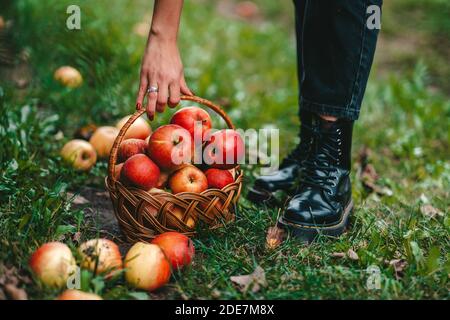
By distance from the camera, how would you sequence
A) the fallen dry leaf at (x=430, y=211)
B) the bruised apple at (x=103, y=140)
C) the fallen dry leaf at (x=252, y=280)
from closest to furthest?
the fallen dry leaf at (x=252, y=280), the fallen dry leaf at (x=430, y=211), the bruised apple at (x=103, y=140)

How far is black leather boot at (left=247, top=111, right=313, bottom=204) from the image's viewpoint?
2.56 metres

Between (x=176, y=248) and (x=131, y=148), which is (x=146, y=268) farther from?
(x=131, y=148)

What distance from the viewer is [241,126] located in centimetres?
349

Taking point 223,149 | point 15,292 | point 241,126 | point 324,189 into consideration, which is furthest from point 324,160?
point 15,292

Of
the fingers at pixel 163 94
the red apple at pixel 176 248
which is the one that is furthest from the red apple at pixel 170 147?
the red apple at pixel 176 248

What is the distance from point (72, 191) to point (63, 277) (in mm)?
964

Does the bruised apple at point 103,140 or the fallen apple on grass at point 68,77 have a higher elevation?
the fallen apple on grass at point 68,77

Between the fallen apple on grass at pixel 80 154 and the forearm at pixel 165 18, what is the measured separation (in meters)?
0.93

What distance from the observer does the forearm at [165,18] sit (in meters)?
2.06

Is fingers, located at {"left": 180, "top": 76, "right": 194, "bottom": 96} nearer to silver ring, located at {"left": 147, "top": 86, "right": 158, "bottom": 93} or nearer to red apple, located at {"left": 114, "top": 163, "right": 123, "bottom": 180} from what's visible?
silver ring, located at {"left": 147, "top": 86, "right": 158, "bottom": 93}

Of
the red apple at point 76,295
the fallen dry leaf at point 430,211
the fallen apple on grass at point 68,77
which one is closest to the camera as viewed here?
the red apple at point 76,295

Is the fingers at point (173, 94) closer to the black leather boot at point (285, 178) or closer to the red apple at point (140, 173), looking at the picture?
the red apple at point (140, 173)

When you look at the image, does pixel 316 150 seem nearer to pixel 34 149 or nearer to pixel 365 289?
pixel 365 289

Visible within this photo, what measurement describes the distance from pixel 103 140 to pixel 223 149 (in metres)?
0.91
